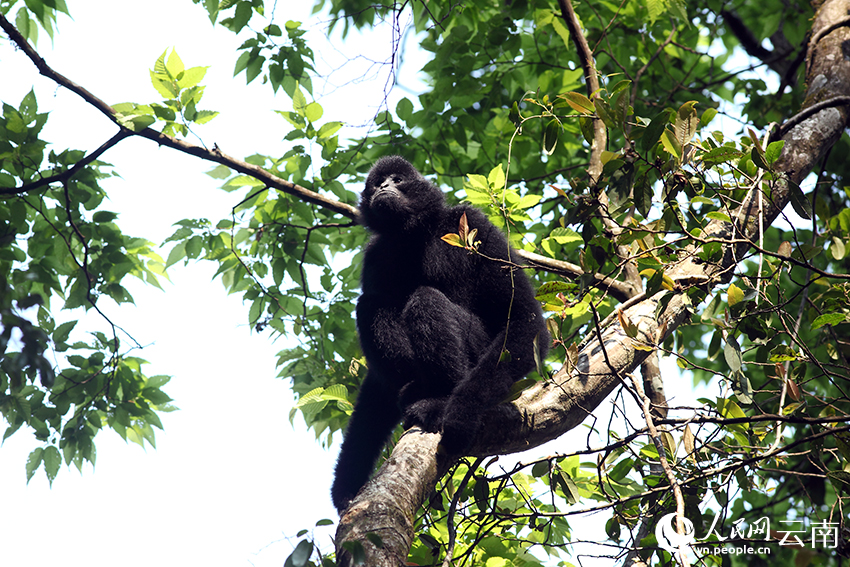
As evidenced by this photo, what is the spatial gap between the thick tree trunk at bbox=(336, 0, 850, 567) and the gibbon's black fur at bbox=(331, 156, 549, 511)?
20cm

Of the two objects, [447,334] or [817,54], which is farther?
[817,54]

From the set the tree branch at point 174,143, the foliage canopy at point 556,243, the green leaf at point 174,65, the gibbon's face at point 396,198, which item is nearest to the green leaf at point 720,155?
the foliage canopy at point 556,243

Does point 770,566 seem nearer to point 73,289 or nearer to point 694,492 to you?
point 694,492

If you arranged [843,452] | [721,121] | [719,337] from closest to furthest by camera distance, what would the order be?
[843,452]
[719,337]
[721,121]

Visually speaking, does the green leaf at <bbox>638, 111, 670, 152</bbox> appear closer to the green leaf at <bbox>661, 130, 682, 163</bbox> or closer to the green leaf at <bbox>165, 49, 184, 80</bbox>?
the green leaf at <bbox>661, 130, 682, 163</bbox>

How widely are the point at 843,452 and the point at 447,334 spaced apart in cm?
205

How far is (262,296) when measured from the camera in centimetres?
528

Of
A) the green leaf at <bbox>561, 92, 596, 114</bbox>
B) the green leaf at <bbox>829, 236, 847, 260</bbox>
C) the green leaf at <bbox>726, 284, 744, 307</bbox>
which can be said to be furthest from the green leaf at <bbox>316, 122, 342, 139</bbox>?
the green leaf at <bbox>829, 236, 847, 260</bbox>

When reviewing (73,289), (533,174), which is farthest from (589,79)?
(73,289)

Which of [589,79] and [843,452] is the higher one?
[589,79]

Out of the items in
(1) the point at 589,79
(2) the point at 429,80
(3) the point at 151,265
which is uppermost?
(2) the point at 429,80

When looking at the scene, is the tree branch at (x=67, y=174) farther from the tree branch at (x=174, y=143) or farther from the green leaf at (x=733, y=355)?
the green leaf at (x=733, y=355)

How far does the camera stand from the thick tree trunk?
204 cm

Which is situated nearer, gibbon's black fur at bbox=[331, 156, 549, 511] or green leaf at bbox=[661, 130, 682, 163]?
green leaf at bbox=[661, 130, 682, 163]
